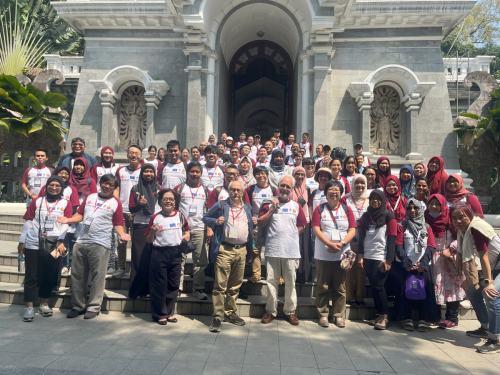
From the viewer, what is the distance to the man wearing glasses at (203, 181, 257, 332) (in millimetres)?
4781

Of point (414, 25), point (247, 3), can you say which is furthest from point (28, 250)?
point (414, 25)

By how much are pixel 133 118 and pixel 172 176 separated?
25.6 ft

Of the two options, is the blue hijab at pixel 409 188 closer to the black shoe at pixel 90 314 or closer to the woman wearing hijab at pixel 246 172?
the woman wearing hijab at pixel 246 172

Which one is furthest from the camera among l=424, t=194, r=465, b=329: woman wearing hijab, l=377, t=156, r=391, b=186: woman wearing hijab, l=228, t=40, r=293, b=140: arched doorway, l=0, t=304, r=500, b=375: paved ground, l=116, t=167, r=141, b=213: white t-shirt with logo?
l=228, t=40, r=293, b=140: arched doorway

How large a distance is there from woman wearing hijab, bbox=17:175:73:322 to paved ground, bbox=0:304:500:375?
392mm

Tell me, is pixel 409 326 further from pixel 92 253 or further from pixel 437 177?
pixel 92 253

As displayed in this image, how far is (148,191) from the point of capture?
5.54m

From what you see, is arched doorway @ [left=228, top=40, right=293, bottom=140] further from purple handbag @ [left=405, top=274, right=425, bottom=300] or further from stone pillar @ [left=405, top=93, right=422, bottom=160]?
purple handbag @ [left=405, top=274, right=425, bottom=300]

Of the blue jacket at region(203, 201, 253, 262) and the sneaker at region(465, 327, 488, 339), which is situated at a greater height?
the blue jacket at region(203, 201, 253, 262)

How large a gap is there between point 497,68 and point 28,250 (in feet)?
133

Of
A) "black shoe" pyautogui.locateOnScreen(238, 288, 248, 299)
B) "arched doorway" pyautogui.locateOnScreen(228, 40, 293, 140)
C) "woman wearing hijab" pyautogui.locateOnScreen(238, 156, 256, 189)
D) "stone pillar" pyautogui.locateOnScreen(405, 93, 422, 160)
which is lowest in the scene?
"black shoe" pyautogui.locateOnScreen(238, 288, 248, 299)

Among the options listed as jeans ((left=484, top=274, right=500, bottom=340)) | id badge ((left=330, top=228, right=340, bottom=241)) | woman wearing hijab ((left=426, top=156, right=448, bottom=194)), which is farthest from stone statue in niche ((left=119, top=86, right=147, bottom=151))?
jeans ((left=484, top=274, right=500, bottom=340))

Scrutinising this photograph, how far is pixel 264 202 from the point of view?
527 centimetres

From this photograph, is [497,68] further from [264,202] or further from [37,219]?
[37,219]
